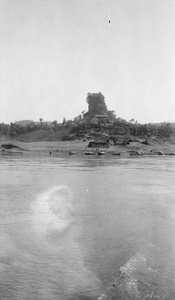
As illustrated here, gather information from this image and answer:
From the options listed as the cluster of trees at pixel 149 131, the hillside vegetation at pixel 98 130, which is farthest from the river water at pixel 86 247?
the cluster of trees at pixel 149 131

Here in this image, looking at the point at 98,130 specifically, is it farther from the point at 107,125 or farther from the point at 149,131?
the point at 149,131

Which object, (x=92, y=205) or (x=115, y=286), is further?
(x=92, y=205)

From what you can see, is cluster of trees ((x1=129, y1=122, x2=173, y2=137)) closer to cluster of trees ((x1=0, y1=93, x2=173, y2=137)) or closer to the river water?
cluster of trees ((x1=0, y1=93, x2=173, y2=137))

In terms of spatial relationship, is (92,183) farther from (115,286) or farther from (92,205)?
(115,286)

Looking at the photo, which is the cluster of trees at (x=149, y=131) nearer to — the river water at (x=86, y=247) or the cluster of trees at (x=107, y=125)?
the cluster of trees at (x=107, y=125)

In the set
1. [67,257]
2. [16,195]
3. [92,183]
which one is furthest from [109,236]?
[92,183]

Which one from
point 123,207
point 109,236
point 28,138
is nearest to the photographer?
point 109,236

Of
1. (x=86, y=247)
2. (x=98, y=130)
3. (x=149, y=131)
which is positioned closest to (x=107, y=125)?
(x=98, y=130)

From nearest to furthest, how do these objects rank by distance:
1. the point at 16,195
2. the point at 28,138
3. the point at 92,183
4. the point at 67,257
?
the point at 67,257, the point at 16,195, the point at 92,183, the point at 28,138
